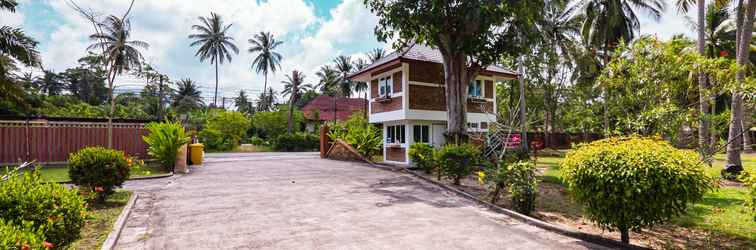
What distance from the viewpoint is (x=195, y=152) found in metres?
17.1

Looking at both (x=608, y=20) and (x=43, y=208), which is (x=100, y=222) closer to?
(x=43, y=208)

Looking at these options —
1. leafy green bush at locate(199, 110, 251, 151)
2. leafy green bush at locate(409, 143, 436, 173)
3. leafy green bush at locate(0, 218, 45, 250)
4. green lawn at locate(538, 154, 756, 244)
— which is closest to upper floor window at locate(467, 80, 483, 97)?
leafy green bush at locate(409, 143, 436, 173)

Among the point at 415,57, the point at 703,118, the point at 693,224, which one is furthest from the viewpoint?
the point at 415,57

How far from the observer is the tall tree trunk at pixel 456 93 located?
15156 millimetres

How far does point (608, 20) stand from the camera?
80.4 ft

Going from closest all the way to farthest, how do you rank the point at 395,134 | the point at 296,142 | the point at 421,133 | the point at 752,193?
1. the point at 752,193
2. the point at 421,133
3. the point at 395,134
4. the point at 296,142

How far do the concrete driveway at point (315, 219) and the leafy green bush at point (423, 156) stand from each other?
270cm

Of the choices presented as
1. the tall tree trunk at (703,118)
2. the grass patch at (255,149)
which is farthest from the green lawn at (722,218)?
the grass patch at (255,149)

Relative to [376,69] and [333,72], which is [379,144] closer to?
[376,69]

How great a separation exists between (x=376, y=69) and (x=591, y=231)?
1354 centimetres

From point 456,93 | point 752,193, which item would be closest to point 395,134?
point 456,93

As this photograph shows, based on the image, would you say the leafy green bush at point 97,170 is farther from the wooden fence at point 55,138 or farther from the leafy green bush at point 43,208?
the wooden fence at point 55,138

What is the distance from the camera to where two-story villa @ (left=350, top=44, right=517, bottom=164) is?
17.3 metres

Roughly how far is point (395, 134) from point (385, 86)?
239 cm
